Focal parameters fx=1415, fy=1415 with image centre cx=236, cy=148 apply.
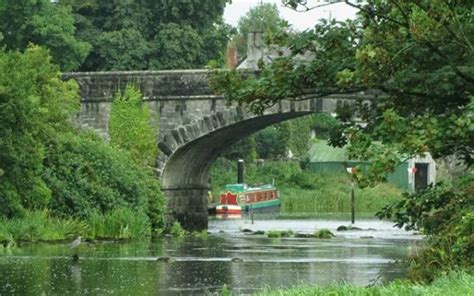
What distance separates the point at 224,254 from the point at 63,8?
22.3m

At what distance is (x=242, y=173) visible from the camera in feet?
253

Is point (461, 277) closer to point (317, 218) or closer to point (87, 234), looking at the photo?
point (87, 234)

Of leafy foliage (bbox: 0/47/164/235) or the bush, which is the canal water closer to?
the bush

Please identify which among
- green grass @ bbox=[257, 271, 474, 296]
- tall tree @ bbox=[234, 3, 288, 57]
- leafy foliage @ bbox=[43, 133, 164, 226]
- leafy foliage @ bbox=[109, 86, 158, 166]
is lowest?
green grass @ bbox=[257, 271, 474, 296]

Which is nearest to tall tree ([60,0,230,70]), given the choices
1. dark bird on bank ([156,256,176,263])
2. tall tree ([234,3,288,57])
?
tall tree ([234,3,288,57])

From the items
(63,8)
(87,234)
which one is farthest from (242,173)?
(87,234)

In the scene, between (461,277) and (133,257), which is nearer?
(461,277)

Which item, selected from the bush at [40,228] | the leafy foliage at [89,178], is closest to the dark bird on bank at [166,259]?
the bush at [40,228]

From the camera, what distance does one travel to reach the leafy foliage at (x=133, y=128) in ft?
154

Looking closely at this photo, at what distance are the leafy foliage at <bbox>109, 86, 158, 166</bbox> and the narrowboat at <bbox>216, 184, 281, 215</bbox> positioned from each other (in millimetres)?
21192

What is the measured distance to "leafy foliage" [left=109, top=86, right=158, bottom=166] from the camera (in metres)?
46.8

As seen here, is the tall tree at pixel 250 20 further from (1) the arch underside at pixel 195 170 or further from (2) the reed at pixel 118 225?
(2) the reed at pixel 118 225

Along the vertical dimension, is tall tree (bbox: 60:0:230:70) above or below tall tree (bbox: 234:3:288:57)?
below

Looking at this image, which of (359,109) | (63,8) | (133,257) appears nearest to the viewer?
(359,109)
